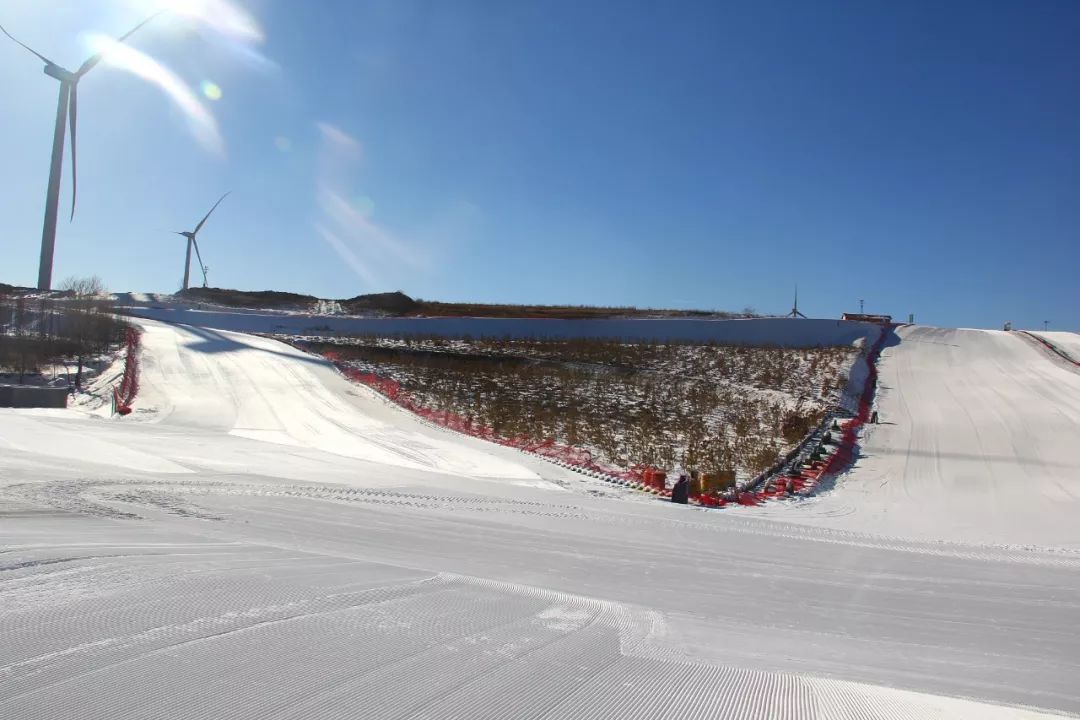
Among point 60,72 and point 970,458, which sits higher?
point 60,72

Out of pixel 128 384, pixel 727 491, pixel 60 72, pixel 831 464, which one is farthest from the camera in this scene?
pixel 60 72

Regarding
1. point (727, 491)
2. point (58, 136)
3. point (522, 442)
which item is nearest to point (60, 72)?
point (58, 136)

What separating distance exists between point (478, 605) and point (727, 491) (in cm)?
788

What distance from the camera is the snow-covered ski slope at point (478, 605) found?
267cm

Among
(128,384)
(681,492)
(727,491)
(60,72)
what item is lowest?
(727,491)

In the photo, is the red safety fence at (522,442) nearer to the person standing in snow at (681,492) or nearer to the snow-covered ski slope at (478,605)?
the person standing in snow at (681,492)

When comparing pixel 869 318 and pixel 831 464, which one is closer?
pixel 831 464

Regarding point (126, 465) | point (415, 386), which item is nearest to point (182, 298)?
point (415, 386)

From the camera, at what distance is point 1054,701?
3152 mm

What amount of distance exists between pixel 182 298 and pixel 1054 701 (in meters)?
55.1

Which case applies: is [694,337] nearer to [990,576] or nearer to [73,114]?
[990,576]

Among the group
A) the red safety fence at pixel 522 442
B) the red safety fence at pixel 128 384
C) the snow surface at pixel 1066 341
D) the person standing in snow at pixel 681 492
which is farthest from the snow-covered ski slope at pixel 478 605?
the snow surface at pixel 1066 341

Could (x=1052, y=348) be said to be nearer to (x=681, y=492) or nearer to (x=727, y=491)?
(x=727, y=491)

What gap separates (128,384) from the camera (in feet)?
62.1
